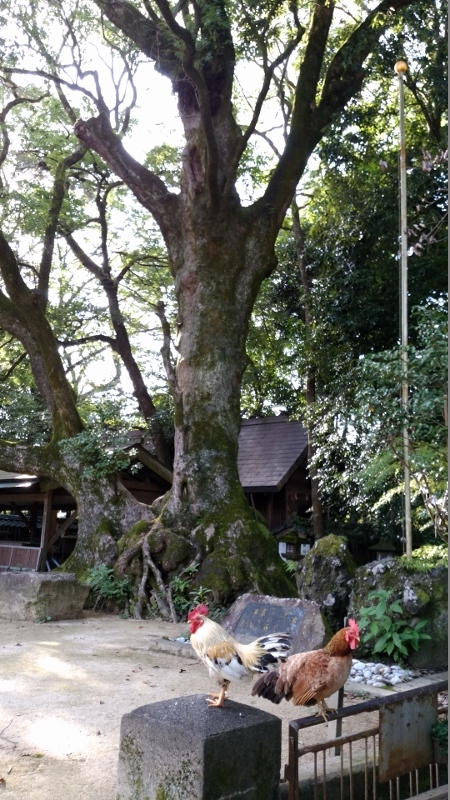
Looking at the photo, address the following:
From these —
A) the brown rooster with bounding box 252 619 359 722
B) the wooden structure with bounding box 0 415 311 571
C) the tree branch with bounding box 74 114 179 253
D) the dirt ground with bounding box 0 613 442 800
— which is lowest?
the dirt ground with bounding box 0 613 442 800

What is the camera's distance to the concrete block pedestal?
334 centimetres

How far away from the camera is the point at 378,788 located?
4281mm

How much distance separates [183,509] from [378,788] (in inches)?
317

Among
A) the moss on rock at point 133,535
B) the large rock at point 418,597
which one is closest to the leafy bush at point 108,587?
the moss on rock at point 133,535

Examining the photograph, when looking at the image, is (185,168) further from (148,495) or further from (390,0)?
(148,495)

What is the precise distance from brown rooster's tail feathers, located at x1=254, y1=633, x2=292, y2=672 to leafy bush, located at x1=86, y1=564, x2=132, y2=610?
8.30m

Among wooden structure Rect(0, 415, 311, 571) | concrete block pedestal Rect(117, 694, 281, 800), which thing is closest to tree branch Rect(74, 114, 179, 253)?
wooden structure Rect(0, 415, 311, 571)

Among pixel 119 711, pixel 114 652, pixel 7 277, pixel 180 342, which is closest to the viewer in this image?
pixel 119 711

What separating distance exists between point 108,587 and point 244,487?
18.4 ft

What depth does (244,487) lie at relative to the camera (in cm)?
1689

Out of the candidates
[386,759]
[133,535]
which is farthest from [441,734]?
→ [133,535]

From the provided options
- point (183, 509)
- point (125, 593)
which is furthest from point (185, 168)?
point (125, 593)

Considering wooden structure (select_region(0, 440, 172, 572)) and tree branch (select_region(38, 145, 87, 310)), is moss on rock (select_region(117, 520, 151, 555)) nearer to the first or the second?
wooden structure (select_region(0, 440, 172, 572))

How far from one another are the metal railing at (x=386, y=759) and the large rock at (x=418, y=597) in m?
3.47
